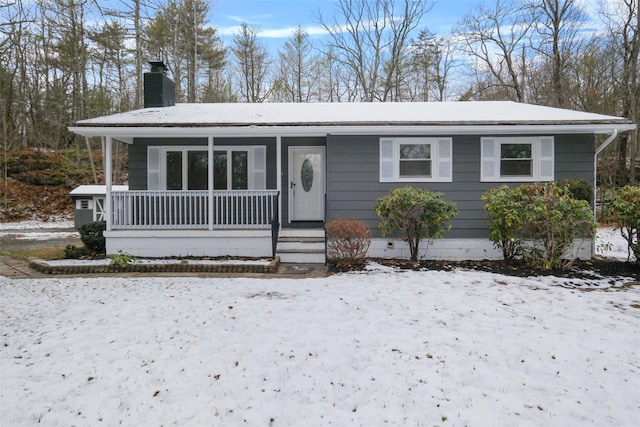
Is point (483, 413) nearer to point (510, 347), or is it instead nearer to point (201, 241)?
point (510, 347)

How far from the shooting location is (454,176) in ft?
29.5

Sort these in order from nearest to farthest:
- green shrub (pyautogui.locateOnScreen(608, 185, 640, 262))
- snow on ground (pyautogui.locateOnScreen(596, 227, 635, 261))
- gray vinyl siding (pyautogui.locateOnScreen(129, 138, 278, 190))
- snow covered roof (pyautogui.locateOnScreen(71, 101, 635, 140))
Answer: green shrub (pyautogui.locateOnScreen(608, 185, 640, 262)) < snow covered roof (pyautogui.locateOnScreen(71, 101, 635, 140)) < snow on ground (pyautogui.locateOnScreen(596, 227, 635, 261)) < gray vinyl siding (pyautogui.locateOnScreen(129, 138, 278, 190))

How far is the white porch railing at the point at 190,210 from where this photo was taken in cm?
885

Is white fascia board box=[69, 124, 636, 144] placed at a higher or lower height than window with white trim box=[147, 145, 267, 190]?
higher

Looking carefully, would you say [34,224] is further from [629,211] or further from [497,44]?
[497,44]

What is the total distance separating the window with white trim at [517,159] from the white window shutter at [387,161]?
1.91 metres

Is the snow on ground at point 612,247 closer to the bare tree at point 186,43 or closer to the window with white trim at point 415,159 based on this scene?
the window with white trim at point 415,159

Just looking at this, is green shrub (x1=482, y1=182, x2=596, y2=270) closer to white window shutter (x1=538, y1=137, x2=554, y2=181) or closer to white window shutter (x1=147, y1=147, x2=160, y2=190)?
white window shutter (x1=538, y1=137, x2=554, y2=181)

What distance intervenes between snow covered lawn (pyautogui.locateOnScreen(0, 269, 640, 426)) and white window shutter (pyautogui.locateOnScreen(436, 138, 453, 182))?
130 inches

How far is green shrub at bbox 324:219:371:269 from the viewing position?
7.76m

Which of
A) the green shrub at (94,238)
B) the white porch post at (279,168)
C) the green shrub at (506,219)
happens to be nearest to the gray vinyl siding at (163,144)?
the white porch post at (279,168)

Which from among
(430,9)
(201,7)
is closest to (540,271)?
(430,9)

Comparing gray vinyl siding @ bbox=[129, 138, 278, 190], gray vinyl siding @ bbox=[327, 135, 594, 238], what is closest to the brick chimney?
gray vinyl siding @ bbox=[129, 138, 278, 190]

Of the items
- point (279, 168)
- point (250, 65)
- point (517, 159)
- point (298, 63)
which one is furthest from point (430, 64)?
point (279, 168)
